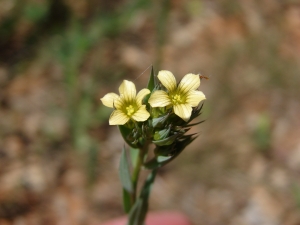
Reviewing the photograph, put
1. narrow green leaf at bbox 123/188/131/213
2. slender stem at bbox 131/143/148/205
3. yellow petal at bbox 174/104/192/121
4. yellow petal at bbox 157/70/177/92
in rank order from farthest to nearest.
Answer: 1. narrow green leaf at bbox 123/188/131/213
2. slender stem at bbox 131/143/148/205
3. yellow petal at bbox 157/70/177/92
4. yellow petal at bbox 174/104/192/121

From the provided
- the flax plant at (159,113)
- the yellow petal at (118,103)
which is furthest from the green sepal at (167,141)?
the yellow petal at (118,103)

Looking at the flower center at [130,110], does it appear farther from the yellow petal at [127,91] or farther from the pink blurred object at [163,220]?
the pink blurred object at [163,220]

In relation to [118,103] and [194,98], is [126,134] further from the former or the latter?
[194,98]

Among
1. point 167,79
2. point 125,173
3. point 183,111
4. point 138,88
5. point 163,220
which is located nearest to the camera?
point 183,111

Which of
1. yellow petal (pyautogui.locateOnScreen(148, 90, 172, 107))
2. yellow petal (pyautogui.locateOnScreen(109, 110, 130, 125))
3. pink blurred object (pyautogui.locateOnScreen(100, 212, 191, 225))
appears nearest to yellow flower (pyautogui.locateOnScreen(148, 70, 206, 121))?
yellow petal (pyautogui.locateOnScreen(148, 90, 172, 107))

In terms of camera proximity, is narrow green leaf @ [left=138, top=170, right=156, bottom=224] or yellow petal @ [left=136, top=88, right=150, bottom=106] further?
narrow green leaf @ [left=138, top=170, right=156, bottom=224]

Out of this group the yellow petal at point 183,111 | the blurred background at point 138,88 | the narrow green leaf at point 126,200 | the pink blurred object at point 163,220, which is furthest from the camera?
the blurred background at point 138,88

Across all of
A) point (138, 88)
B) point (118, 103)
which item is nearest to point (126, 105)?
point (118, 103)

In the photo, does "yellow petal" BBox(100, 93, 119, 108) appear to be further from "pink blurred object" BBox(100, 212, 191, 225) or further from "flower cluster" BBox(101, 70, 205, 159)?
"pink blurred object" BBox(100, 212, 191, 225)
